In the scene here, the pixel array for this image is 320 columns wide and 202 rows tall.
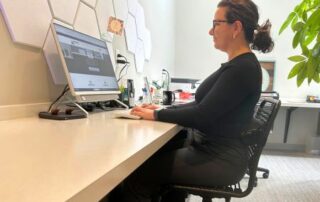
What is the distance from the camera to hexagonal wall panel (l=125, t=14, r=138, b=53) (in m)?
2.53

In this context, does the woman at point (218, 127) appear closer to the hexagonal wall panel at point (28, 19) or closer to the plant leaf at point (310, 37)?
the plant leaf at point (310, 37)

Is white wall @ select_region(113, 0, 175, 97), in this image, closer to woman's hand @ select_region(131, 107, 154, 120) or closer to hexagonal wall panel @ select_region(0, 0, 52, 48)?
hexagonal wall panel @ select_region(0, 0, 52, 48)

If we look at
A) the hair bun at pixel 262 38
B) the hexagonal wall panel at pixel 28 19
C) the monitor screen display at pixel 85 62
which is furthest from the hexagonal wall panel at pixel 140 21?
the hair bun at pixel 262 38

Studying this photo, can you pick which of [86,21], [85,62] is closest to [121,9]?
[86,21]

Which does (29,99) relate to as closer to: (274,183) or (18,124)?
(18,124)

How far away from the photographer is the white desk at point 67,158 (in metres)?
0.43

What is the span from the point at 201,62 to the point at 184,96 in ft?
4.44

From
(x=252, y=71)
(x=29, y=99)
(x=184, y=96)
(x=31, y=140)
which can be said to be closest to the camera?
(x=31, y=140)

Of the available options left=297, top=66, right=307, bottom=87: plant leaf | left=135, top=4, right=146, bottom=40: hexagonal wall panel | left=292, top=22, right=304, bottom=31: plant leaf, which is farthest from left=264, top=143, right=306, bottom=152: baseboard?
left=292, top=22, right=304, bottom=31: plant leaf

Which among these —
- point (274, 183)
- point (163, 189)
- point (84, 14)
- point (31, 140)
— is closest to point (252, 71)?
point (163, 189)

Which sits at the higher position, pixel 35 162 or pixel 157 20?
pixel 157 20

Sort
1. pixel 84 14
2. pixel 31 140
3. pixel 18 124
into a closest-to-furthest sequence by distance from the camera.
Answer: pixel 31 140 → pixel 18 124 → pixel 84 14

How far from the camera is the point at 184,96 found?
3387mm

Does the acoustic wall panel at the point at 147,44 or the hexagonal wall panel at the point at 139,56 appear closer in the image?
the hexagonal wall panel at the point at 139,56
